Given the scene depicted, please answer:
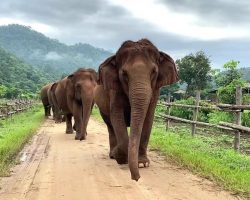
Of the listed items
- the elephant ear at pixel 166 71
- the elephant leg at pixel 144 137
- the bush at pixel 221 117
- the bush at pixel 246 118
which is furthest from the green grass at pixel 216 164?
the bush at pixel 246 118

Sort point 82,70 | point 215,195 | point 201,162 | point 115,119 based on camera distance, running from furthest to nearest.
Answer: point 82,70
point 201,162
point 115,119
point 215,195

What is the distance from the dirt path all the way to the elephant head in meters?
3.32

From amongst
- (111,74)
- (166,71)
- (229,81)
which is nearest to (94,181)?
(111,74)

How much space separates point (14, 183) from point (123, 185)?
1743 mm

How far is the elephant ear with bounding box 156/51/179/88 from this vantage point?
8.02 meters

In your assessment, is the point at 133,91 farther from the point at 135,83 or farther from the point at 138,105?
the point at 138,105

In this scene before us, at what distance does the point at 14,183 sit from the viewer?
7.09m

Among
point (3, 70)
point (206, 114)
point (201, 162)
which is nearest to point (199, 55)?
point (206, 114)

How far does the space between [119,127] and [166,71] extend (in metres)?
1.32

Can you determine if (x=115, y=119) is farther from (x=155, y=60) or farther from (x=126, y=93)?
(x=155, y=60)

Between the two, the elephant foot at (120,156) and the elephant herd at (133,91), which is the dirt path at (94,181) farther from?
the elephant herd at (133,91)

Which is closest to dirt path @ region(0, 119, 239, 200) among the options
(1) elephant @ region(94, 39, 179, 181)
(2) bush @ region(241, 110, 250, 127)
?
(1) elephant @ region(94, 39, 179, 181)

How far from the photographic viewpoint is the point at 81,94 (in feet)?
45.4

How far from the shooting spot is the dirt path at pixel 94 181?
621 centimetres
